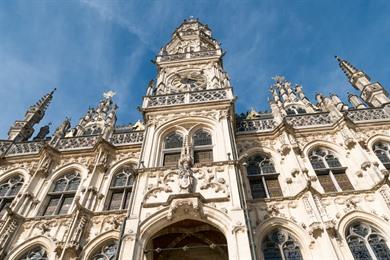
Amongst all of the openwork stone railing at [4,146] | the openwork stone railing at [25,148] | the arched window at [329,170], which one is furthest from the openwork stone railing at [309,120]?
the openwork stone railing at [4,146]

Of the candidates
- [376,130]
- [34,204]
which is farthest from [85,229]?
[376,130]

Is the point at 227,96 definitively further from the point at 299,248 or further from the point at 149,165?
the point at 299,248

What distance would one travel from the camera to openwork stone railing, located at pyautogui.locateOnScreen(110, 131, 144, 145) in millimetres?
16625

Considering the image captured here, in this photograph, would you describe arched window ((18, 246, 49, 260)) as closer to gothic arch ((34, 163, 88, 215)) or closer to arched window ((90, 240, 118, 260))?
arched window ((90, 240, 118, 260))

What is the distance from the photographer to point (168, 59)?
894 inches

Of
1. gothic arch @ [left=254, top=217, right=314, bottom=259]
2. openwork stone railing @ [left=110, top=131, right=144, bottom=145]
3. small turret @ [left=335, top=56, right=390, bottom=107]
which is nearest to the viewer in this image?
gothic arch @ [left=254, top=217, right=314, bottom=259]

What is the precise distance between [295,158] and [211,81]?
299 inches

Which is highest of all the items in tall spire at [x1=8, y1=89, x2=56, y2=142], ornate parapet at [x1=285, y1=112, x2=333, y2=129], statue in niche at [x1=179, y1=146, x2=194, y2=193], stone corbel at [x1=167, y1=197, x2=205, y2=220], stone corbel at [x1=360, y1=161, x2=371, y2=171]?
tall spire at [x1=8, y1=89, x2=56, y2=142]

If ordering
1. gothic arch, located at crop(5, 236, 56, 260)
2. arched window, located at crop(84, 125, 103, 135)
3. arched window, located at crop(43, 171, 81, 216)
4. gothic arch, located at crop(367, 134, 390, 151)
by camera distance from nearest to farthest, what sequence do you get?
1. gothic arch, located at crop(5, 236, 56, 260)
2. arched window, located at crop(43, 171, 81, 216)
3. gothic arch, located at crop(367, 134, 390, 151)
4. arched window, located at crop(84, 125, 103, 135)

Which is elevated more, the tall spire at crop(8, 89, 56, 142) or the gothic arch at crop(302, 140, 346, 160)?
the tall spire at crop(8, 89, 56, 142)

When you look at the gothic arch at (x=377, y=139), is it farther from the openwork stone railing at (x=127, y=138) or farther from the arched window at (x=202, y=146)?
the openwork stone railing at (x=127, y=138)

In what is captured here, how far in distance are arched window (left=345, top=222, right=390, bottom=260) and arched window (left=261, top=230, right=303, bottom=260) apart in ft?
5.52

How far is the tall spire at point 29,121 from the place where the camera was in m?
18.9

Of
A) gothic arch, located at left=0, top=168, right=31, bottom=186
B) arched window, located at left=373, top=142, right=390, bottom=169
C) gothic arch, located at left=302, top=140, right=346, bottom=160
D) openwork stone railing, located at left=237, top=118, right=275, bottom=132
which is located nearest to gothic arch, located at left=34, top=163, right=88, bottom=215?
gothic arch, located at left=0, top=168, right=31, bottom=186
